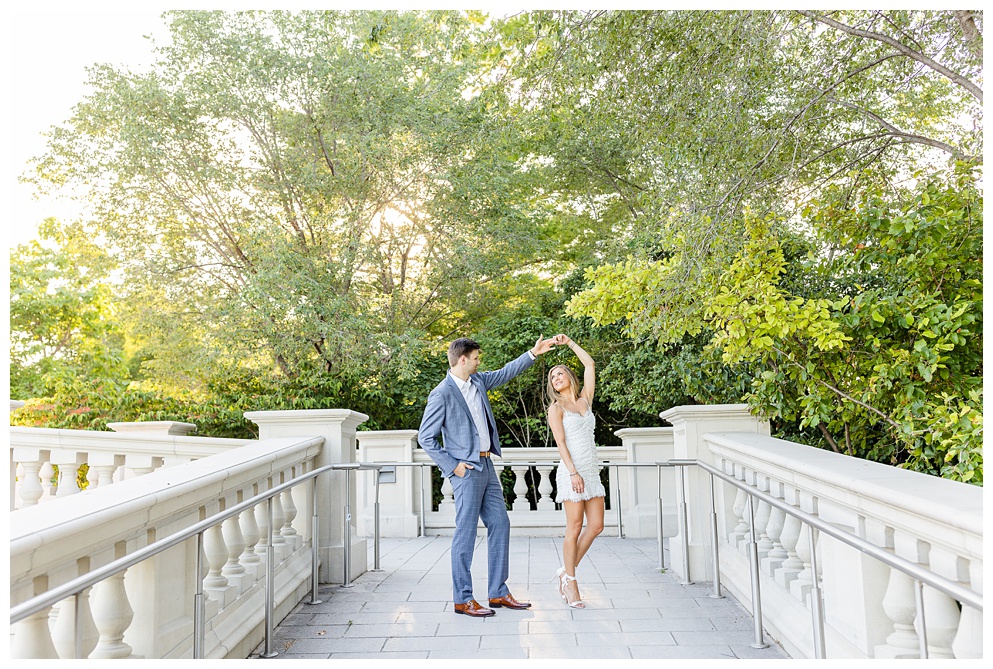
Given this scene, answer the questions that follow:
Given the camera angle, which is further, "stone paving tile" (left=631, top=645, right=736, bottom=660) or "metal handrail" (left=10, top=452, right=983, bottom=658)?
"stone paving tile" (left=631, top=645, right=736, bottom=660)

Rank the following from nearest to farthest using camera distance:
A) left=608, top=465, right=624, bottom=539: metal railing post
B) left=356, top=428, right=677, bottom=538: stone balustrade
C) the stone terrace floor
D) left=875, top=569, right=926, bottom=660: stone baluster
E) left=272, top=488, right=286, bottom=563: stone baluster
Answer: left=875, top=569, right=926, bottom=660: stone baluster < the stone terrace floor < left=272, top=488, right=286, bottom=563: stone baluster < left=608, top=465, right=624, bottom=539: metal railing post < left=356, top=428, right=677, bottom=538: stone balustrade

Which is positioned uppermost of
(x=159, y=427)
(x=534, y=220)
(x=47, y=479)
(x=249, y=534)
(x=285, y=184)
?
(x=285, y=184)

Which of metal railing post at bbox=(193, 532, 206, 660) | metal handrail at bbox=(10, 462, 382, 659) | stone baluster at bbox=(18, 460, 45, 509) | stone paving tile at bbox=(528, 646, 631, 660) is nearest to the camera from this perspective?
metal handrail at bbox=(10, 462, 382, 659)

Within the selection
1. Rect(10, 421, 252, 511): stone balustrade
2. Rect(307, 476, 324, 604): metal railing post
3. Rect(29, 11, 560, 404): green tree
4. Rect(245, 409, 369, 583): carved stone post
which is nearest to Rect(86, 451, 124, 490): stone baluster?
Rect(10, 421, 252, 511): stone balustrade

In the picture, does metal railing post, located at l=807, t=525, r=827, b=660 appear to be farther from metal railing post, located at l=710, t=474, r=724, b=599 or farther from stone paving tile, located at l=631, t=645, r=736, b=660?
metal railing post, located at l=710, t=474, r=724, b=599

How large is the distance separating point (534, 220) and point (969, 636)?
11.5 m

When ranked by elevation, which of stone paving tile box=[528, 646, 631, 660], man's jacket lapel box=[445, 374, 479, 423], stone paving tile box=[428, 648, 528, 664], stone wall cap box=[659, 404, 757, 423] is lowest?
stone paving tile box=[528, 646, 631, 660]

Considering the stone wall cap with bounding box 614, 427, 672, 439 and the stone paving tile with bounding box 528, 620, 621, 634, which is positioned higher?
the stone wall cap with bounding box 614, 427, 672, 439

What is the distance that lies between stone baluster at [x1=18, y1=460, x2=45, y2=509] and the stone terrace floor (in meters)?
2.61

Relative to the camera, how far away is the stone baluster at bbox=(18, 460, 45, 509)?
5902 mm

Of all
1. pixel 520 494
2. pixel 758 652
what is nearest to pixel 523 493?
pixel 520 494

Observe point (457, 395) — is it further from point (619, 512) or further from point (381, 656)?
point (619, 512)

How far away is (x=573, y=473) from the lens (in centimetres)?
459

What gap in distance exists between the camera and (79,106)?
38.3ft
